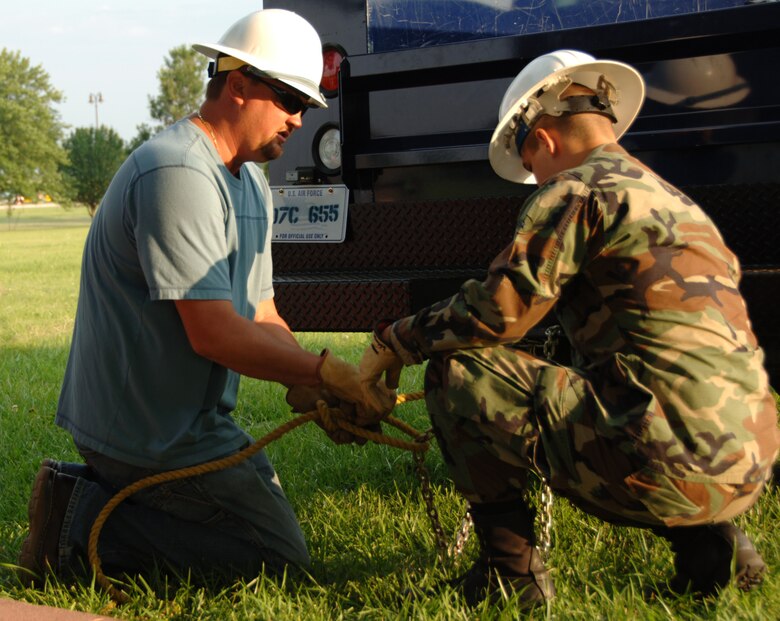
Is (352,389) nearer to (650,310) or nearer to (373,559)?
(373,559)

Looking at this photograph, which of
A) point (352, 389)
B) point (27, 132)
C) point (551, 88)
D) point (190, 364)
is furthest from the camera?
point (27, 132)

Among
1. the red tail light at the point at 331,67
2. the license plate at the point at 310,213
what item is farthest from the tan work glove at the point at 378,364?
the red tail light at the point at 331,67

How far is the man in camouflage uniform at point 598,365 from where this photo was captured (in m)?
2.34

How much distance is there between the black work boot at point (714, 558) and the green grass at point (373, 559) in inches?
1.8

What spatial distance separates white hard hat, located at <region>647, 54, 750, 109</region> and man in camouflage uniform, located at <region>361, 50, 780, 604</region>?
0.85 metres

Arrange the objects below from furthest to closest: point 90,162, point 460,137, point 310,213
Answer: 1. point 90,162
2. point 310,213
3. point 460,137

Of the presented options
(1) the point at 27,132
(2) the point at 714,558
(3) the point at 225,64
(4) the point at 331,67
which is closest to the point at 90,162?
(1) the point at 27,132

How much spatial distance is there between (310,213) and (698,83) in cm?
154

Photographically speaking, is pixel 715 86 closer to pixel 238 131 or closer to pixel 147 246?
pixel 238 131

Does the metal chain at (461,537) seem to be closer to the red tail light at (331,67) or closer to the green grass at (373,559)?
the green grass at (373,559)

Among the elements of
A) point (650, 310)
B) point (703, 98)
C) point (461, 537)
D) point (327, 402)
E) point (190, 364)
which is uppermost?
point (703, 98)

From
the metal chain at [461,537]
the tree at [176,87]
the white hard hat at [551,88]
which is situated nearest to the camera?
the white hard hat at [551,88]

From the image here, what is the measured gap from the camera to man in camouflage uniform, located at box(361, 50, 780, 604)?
7.68 feet

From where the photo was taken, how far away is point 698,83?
342 cm
